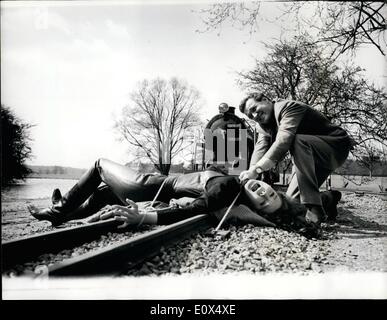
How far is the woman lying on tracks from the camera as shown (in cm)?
340

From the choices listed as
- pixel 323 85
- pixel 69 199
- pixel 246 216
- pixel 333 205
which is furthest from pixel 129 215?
pixel 323 85

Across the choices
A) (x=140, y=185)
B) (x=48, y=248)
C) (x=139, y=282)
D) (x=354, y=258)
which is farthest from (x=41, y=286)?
(x=354, y=258)

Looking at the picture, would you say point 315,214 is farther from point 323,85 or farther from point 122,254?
point 122,254

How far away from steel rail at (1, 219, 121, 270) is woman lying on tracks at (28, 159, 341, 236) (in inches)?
19.1

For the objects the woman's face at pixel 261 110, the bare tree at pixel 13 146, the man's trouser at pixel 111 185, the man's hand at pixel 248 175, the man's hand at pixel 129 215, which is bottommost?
the man's hand at pixel 129 215

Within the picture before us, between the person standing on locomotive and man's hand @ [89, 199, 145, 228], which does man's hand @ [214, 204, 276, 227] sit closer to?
the person standing on locomotive

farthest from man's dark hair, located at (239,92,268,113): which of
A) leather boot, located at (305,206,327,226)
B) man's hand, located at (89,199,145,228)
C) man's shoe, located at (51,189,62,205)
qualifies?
man's shoe, located at (51,189,62,205)

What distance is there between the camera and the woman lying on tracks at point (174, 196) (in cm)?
340

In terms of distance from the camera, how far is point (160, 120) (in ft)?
12.5

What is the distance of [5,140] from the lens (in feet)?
11.5

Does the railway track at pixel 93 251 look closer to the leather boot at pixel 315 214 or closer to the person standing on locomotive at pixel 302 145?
the person standing on locomotive at pixel 302 145

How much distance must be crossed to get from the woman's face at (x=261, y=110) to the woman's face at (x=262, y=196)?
69 centimetres

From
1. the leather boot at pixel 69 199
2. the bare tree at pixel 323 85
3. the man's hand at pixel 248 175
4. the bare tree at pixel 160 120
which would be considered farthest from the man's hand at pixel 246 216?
the leather boot at pixel 69 199
